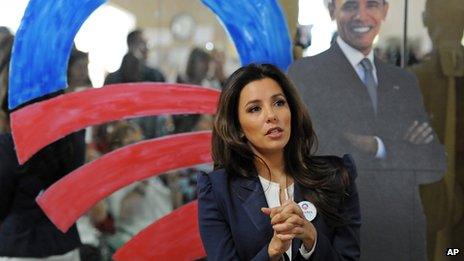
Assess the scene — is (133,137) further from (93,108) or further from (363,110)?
(363,110)

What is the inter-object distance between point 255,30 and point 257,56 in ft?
0.45

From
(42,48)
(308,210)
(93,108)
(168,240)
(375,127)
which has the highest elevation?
(42,48)

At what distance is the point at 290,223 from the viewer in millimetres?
2041

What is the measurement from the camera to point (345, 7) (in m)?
3.42

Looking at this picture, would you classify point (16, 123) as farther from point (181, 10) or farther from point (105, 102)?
point (181, 10)

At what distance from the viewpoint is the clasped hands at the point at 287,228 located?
2.04m

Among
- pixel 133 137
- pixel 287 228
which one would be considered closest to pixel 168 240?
pixel 133 137

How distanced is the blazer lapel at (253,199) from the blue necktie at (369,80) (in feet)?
4.46

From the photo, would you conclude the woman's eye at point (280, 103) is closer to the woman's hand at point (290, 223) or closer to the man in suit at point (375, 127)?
the woman's hand at point (290, 223)

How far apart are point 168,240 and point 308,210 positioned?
4.57 feet

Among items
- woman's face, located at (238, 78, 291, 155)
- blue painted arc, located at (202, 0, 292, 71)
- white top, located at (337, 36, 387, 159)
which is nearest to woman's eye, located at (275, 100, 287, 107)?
woman's face, located at (238, 78, 291, 155)

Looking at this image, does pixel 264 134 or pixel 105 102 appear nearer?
pixel 264 134

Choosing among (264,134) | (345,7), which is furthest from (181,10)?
Result: (264,134)

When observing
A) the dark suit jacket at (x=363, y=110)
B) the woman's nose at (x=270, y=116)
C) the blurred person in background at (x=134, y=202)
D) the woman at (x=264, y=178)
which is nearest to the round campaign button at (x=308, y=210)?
the woman at (x=264, y=178)
